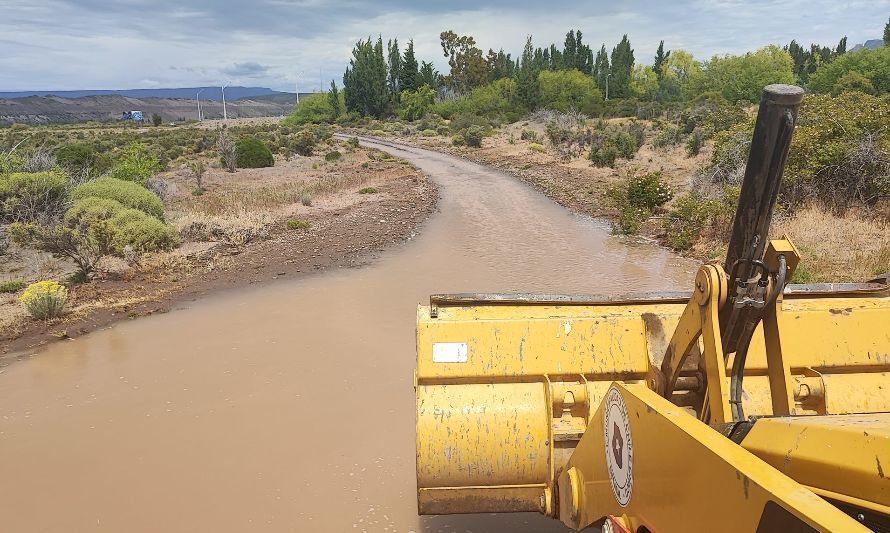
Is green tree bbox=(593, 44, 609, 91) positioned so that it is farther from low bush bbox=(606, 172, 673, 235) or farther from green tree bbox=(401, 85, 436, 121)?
low bush bbox=(606, 172, 673, 235)

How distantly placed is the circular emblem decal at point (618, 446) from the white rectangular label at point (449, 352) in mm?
1201

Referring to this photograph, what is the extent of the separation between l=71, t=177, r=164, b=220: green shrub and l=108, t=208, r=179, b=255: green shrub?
1.33 meters

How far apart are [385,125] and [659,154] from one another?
38540 mm

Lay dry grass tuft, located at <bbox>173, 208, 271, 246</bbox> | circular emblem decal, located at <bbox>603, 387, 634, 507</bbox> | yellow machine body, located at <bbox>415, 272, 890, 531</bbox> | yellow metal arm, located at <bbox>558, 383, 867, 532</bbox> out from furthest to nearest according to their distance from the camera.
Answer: dry grass tuft, located at <bbox>173, 208, 271, 246</bbox> < yellow machine body, located at <bbox>415, 272, 890, 531</bbox> < circular emblem decal, located at <bbox>603, 387, 634, 507</bbox> < yellow metal arm, located at <bbox>558, 383, 867, 532</bbox>

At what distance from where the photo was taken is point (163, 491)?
4.98 meters

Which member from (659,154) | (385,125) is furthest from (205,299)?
(385,125)

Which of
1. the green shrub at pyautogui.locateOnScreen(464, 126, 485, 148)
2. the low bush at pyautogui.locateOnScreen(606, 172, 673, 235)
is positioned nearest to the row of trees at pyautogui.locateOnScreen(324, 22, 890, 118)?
the green shrub at pyautogui.locateOnScreen(464, 126, 485, 148)

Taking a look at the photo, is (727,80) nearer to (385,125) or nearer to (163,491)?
(385,125)

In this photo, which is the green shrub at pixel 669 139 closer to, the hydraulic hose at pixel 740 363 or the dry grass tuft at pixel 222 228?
the dry grass tuft at pixel 222 228

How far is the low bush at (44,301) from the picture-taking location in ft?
29.3

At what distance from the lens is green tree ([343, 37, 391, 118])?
67812 mm

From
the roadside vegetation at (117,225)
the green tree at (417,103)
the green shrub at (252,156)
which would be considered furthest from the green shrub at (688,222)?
the green tree at (417,103)

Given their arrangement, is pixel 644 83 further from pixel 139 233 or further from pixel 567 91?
pixel 139 233


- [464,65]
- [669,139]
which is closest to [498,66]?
[464,65]
